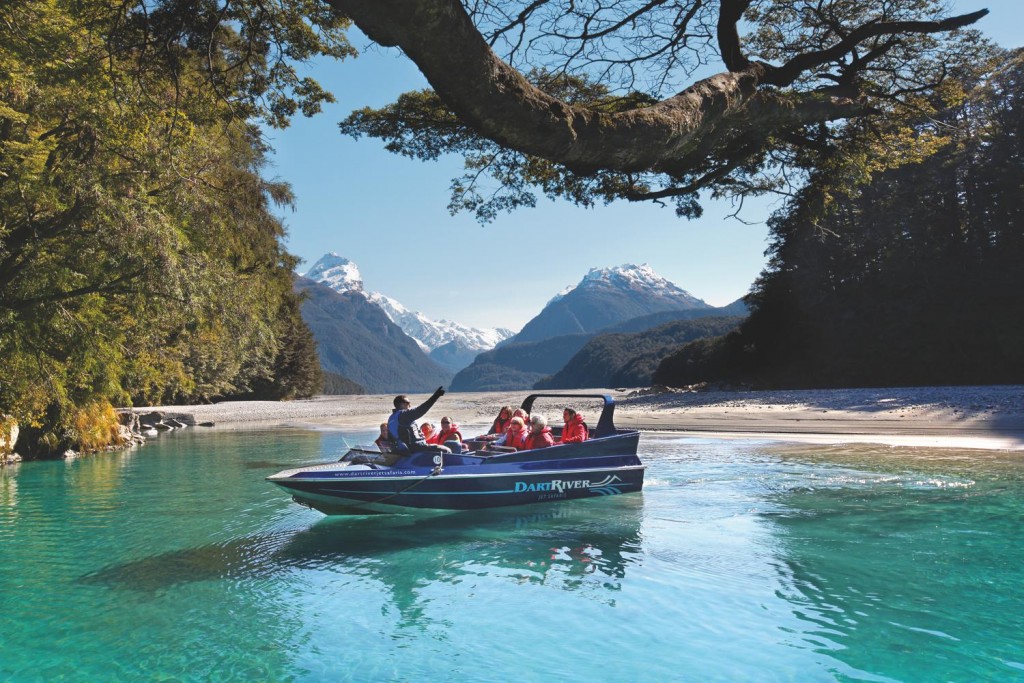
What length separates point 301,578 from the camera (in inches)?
348

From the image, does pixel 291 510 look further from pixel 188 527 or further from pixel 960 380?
pixel 960 380

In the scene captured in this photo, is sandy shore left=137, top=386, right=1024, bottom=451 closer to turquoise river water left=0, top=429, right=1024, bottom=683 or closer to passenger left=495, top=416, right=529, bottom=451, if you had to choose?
turquoise river water left=0, top=429, right=1024, bottom=683

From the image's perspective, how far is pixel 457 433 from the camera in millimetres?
13703

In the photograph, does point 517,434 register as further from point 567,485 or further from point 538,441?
point 567,485

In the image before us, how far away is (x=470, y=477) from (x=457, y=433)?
6.69 feet

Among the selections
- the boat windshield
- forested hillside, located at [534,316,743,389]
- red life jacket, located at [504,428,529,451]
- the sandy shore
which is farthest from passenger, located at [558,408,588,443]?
forested hillside, located at [534,316,743,389]

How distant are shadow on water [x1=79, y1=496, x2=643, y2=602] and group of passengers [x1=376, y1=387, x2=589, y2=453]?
1.39 metres

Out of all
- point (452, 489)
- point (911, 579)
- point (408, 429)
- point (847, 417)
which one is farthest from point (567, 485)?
point (847, 417)

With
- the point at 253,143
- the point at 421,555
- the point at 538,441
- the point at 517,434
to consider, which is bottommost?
the point at 421,555

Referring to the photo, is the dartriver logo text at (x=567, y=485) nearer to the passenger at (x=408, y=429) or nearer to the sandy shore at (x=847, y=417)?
the passenger at (x=408, y=429)

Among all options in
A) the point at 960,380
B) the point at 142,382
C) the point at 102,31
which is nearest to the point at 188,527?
the point at 102,31

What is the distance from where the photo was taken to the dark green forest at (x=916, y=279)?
37594mm

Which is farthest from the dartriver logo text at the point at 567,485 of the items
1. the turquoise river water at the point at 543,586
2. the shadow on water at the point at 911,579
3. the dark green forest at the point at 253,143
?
the dark green forest at the point at 253,143

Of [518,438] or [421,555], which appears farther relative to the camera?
[518,438]
